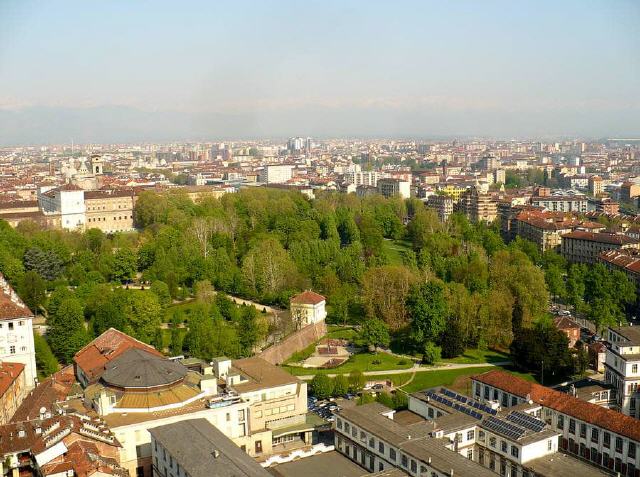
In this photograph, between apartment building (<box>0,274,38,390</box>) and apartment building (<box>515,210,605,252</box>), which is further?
apartment building (<box>515,210,605,252</box>)

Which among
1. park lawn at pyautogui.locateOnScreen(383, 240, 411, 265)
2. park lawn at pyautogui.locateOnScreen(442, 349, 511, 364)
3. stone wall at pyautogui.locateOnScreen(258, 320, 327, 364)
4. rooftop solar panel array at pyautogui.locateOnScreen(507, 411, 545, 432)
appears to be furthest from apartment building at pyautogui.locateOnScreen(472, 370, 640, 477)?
park lawn at pyautogui.locateOnScreen(383, 240, 411, 265)

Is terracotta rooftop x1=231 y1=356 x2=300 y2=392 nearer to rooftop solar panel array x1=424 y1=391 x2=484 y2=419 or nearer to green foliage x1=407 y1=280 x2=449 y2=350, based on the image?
rooftop solar panel array x1=424 y1=391 x2=484 y2=419

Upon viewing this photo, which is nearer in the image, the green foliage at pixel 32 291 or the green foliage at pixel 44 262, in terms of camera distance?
the green foliage at pixel 32 291

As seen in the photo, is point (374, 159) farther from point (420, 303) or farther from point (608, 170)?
point (420, 303)

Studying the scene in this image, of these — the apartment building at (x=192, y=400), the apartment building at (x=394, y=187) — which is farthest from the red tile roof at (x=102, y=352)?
the apartment building at (x=394, y=187)

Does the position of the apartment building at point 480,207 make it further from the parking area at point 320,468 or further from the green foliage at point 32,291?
the parking area at point 320,468

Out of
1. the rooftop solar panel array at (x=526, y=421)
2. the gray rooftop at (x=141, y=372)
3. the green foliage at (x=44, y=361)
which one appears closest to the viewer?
the rooftop solar panel array at (x=526, y=421)
